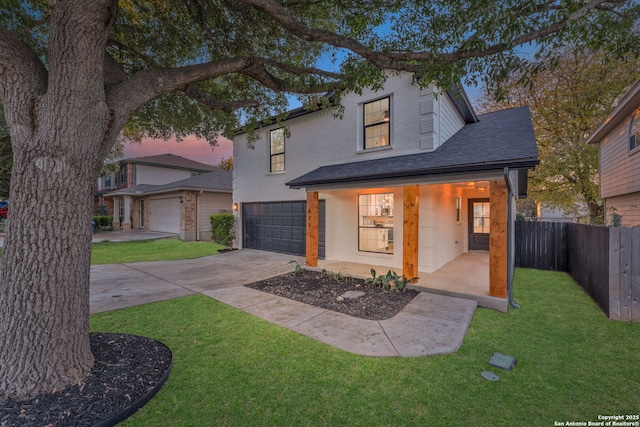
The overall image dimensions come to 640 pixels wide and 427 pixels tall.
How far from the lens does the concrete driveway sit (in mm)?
5622

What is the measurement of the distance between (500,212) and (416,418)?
4020 millimetres

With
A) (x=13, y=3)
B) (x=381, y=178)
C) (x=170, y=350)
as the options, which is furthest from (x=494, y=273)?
(x=13, y=3)

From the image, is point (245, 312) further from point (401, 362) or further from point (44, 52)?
point (44, 52)

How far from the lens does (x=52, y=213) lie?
253cm

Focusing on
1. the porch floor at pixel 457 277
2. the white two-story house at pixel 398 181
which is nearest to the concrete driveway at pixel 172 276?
the white two-story house at pixel 398 181

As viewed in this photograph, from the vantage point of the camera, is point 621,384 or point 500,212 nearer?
point 621,384

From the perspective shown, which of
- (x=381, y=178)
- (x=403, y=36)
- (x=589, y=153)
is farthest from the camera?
(x=589, y=153)

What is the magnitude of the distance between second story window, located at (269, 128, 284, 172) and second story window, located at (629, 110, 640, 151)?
35.1 feet

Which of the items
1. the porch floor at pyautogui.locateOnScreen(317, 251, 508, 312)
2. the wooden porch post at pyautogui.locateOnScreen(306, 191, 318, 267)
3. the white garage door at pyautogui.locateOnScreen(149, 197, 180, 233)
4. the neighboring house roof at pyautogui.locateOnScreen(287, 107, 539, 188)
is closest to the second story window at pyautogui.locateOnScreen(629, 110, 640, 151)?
the neighboring house roof at pyautogui.locateOnScreen(287, 107, 539, 188)

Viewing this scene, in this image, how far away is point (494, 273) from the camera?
524cm

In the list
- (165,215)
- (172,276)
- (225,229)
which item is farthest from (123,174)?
(172,276)

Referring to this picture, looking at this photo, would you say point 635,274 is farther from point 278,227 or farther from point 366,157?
point 278,227

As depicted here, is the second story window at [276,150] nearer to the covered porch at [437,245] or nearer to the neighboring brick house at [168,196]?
the covered porch at [437,245]

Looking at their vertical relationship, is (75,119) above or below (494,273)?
above
